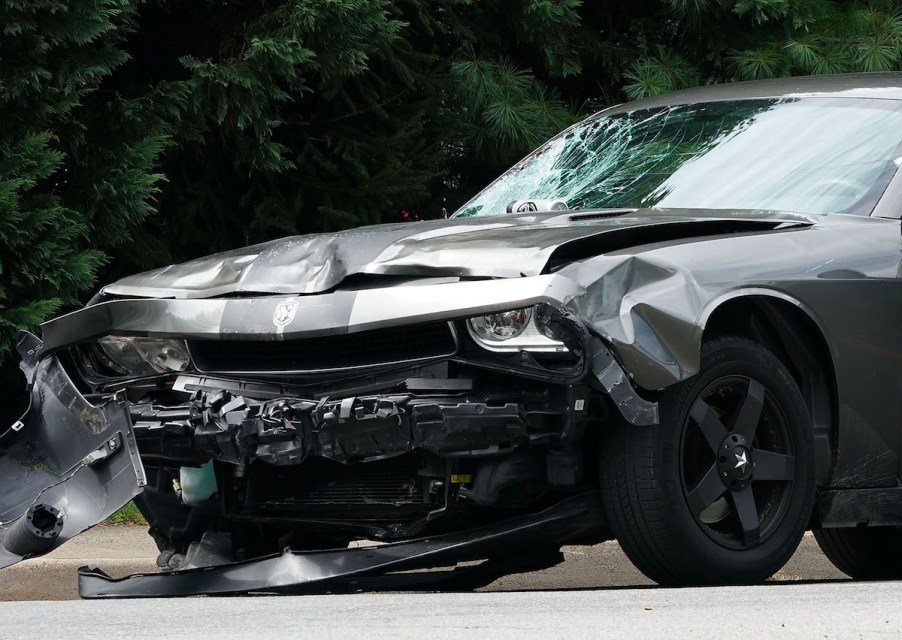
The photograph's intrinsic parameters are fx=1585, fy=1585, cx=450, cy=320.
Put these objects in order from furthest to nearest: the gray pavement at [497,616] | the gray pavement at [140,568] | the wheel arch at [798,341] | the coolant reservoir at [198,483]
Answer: the gray pavement at [140,568], the coolant reservoir at [198,483], the wheel arch at [798,341], the gray pavement at [497,616]

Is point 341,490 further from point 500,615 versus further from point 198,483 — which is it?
point 500,615

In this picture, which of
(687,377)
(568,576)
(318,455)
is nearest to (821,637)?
(687,377)

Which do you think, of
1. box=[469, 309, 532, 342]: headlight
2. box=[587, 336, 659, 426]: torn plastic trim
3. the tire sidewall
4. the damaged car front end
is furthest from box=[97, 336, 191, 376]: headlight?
the tire sidewall

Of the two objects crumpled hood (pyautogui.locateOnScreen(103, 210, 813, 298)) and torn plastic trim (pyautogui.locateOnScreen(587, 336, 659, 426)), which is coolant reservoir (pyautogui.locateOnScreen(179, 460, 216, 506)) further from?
torn plastic trim (pyautogui.locateOnScreen(587, 336, 659, 426))

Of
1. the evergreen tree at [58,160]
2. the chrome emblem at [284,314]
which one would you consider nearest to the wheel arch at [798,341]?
the chrome emblem at [284,314]

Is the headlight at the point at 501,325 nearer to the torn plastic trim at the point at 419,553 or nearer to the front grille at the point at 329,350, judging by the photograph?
the front grille at the point at 329,350

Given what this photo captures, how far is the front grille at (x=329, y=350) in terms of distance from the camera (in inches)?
171

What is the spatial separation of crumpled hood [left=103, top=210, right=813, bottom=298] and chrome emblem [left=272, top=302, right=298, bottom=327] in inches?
3.0

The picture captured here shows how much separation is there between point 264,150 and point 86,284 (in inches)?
55.4

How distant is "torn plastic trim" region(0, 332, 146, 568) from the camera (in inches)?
180

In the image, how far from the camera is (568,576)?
716 centimetres

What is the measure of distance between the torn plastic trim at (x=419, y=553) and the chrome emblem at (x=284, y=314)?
0.69m

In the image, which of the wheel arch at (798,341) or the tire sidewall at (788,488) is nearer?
the tire sidewall at (788,488)

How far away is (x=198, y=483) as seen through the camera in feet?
16.6
